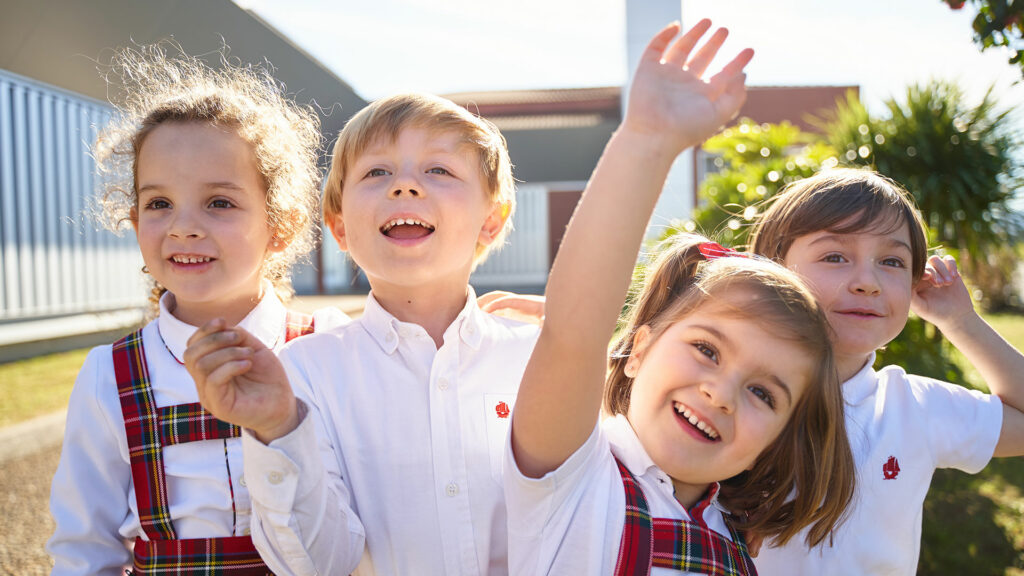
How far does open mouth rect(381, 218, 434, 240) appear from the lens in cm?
144

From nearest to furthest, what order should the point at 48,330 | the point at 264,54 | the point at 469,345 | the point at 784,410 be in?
the point at 784,410, the point at 469,345, the point at 264,54, the point at 48,330

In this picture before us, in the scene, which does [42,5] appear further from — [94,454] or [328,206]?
[94,454]

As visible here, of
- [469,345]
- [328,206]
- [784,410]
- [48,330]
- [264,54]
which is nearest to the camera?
[784,410]

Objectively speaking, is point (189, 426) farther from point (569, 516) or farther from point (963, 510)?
point (963, 510)

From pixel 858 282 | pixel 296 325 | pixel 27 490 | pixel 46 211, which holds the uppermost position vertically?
pixel 46 211

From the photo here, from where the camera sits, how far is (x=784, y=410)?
127 cm

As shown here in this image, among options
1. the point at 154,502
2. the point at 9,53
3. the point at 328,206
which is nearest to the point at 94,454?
the point at 154,502

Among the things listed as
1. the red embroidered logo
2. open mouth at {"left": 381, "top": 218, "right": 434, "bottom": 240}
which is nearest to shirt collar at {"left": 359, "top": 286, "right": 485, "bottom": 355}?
open mouth at {"left": 381, "top": 218, "right": 434, "bottom": 240}

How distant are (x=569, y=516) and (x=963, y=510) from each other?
4.12 metres

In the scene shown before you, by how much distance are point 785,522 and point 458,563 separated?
67 cm

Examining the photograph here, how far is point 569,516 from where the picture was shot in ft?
3.52

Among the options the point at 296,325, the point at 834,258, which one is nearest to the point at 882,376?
the point at 834,258

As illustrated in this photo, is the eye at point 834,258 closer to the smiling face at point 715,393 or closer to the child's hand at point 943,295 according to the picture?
the child's hand at point 943,295

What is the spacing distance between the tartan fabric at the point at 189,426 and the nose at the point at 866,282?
1416 mm
